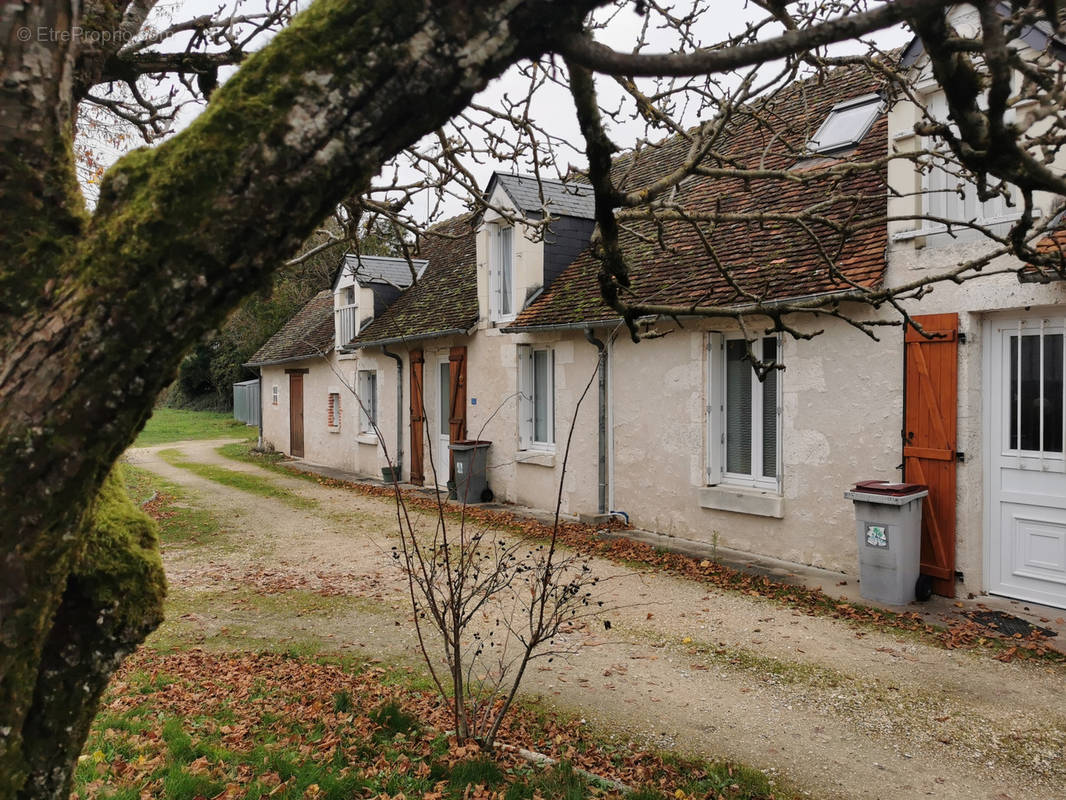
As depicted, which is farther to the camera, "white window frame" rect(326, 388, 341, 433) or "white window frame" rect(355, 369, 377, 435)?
"white window frame" rect(326, 388, 341, 433)

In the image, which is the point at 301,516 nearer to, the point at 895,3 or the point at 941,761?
the point at 941,761

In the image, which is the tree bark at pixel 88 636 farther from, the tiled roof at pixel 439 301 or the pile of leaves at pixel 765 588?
the tiled roof at pixel 439 301

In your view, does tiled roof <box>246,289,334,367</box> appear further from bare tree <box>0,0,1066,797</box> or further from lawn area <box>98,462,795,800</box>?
bare tree <box>0,0,1066,797</box>

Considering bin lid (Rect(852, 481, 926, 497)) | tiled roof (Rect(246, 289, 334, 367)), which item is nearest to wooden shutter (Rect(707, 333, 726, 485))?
bin lid (Rect(852, 481, 926, 497))

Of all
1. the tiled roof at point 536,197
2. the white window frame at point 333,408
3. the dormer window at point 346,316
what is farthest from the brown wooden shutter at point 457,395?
the white window frame at point 333,408

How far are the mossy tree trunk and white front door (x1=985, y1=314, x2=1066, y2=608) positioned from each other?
264 inches

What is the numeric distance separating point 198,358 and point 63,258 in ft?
143

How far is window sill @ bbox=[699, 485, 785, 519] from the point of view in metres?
8.87

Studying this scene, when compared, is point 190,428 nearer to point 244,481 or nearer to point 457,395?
point 244,481

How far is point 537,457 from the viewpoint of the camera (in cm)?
1286

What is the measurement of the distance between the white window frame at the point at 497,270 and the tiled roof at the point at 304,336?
813 cm

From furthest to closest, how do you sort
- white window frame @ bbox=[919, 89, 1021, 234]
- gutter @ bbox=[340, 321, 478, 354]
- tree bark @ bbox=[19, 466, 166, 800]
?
1. gutter @ bbox=[340, 321, 478, 354]
2. white window frame @ bbox=[919, 89, 1021, 234]
3. tree bark @ bbox=[19, 466, 166, 800]

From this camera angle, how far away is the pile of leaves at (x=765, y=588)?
20.5 ft

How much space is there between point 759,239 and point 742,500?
10.9ft
